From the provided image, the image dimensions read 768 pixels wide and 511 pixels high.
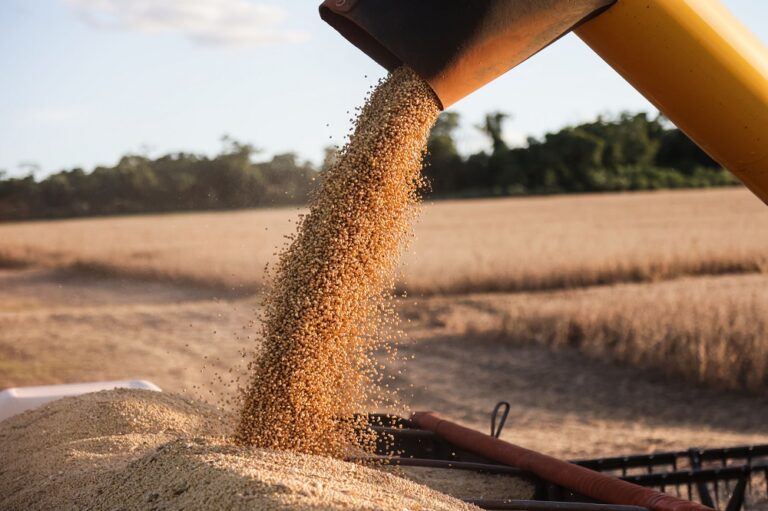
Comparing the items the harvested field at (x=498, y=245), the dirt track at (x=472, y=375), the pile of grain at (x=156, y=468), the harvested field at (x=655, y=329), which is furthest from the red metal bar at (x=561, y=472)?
the harvested field at (x=655, y=329)

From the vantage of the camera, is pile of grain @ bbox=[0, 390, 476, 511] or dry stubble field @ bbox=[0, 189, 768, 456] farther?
dry stubble field @ bbox=[0, 189, 768, 456]

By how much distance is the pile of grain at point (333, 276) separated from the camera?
2.31 metres

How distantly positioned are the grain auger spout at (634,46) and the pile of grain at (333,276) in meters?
0.26

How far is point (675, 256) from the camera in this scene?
1449 cm

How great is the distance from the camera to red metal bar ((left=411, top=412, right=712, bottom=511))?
206 centimetres

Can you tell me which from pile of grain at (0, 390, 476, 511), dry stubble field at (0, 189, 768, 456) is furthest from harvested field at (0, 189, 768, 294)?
pile of grain at (0, 390, 476, 511)

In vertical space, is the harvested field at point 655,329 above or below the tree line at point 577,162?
below

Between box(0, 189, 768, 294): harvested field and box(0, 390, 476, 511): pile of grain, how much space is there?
13.1 feet

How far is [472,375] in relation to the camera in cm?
821

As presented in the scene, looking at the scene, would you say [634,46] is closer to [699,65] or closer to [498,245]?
[699,65]

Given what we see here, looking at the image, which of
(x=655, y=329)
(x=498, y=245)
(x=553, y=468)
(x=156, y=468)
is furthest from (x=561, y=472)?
(x=498, y=245)

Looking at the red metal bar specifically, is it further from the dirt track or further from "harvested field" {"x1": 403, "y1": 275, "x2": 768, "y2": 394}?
"harvested field" {"x1": 403, "y1": 275, "x2": 768, "y2": 394}

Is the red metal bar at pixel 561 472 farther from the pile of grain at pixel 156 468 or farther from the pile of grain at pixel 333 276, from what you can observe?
the pile of grain at pixel 333 276

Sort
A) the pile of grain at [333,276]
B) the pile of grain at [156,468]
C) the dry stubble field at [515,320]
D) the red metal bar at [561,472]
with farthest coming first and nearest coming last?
the dry stubble field at [515,320]
the pile of grain at [333,276]
the red metal bar at [561,472]
the pile of grain at [156,468]
